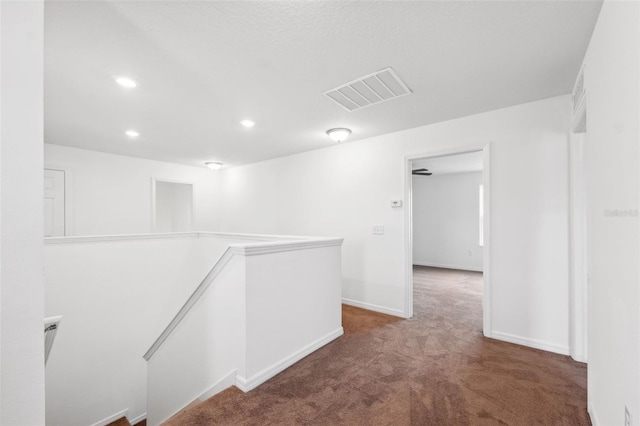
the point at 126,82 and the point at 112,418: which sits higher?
the point at 126,82

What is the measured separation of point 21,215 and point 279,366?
1.97 metres

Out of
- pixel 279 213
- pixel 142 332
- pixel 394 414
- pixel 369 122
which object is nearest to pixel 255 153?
pixel 279 213

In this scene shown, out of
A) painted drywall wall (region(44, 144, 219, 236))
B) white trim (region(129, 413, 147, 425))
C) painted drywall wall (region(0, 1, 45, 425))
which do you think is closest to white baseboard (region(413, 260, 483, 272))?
painted drywall wall (region(44, 144, 219, 236))

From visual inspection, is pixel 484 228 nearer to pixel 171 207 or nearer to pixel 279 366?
pixel 279 366

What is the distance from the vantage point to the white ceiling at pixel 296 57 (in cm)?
160

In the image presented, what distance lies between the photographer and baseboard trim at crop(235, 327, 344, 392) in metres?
2.07

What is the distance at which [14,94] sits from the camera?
3.24ft

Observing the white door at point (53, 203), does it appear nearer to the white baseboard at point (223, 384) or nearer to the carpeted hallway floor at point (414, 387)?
the white baseboard at point (223, 384)

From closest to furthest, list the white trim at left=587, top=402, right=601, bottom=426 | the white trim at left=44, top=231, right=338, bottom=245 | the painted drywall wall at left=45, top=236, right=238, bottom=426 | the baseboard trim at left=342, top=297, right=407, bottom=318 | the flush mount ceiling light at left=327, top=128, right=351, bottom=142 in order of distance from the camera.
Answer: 1. the white trim at left=587, top=402, right=601, bottom=426
2. the white trim at left=44, top=231, right=338, bottom=245
3. the painted drywall wall at left=45, top=236, right=238, bottom=426
4. the flush mount ceiling light at left=327, top=128, right=351, bottom=142
5. the baseboard trim at left=342, top=297, right=407, bottom=318

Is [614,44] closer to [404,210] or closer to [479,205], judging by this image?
[404,210]

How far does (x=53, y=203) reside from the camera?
4352 mm

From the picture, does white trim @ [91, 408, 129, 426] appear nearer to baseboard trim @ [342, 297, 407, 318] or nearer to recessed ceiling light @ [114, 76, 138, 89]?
baseboard trim @ [342, 297, 407, 318]

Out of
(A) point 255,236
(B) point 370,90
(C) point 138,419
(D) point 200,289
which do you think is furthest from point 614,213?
(C) point 138,419

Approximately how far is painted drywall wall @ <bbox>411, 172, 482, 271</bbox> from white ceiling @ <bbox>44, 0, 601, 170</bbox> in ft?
15.0
